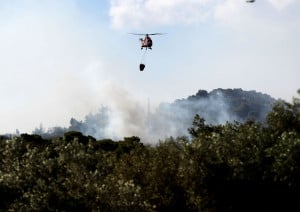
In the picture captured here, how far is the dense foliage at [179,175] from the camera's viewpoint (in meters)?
31.8

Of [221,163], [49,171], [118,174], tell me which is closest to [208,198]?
[221,163]

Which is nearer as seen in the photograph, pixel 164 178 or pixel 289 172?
pixel 289 172

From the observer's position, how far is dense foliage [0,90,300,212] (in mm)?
31766

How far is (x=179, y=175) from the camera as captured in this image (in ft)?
127

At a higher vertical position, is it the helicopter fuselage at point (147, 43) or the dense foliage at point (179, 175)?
the helicopter fuselage at point (147, 43)

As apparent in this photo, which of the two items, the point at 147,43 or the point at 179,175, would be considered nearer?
the point at 179,175

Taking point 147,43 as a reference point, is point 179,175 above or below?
below

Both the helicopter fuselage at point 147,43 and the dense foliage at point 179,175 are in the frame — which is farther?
the helicopter fuselage at point 147,43

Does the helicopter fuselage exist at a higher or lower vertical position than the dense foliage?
higher

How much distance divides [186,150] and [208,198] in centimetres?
362

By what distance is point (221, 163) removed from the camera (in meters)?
37.7

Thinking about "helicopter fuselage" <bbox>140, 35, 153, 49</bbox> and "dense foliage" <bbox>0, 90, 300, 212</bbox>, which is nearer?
"dense foliage" <bbox>0, 90, 300, 212</bbox>

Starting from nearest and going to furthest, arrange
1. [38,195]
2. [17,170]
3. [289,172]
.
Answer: [38,195] < [17,170] < [289,172]

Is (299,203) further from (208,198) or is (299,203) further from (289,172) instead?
→ (208,198)
